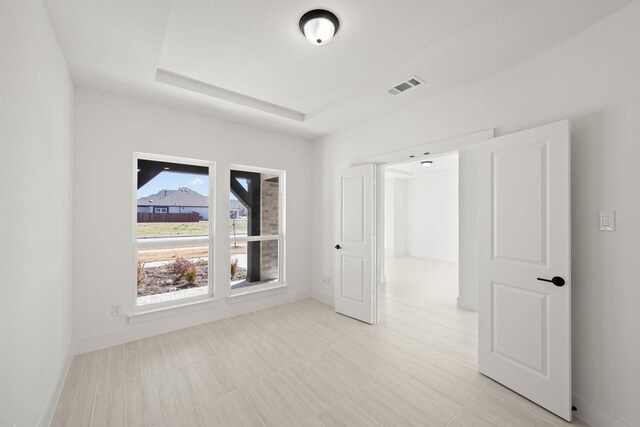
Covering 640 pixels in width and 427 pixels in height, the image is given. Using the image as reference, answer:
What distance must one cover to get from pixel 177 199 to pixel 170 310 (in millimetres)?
1402

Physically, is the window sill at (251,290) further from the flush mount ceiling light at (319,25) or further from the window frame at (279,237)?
the flush mount ceiling light at (319,25)

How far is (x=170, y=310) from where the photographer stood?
126 inches

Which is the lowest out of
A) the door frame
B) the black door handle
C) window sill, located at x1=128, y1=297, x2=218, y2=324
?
window sill, located at x1=128, y1=297, x2=218, y2=324

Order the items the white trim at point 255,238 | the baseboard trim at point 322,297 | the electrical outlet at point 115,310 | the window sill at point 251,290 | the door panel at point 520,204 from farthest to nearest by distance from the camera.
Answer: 1. the baseboard trim at point 322,297
2. the white trim at point 255,238
3. the window sill at point 251,290
4. the electrical outlet at point 115,310
5. the door panel at point 520,204

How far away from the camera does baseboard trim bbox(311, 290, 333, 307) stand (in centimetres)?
425

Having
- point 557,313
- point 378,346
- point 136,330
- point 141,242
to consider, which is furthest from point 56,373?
point 557,313

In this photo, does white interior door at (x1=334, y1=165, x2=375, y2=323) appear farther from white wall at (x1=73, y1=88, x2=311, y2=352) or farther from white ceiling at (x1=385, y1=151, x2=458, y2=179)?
white ceiling at (x1=385, y1=151, x2=458, y2=179)

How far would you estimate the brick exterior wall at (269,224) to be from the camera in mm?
4277

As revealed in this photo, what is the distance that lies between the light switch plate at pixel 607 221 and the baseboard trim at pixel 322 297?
10.8 ft

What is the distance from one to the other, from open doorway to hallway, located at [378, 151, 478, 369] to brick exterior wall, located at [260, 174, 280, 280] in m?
1.81

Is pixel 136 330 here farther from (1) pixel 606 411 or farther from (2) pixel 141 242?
(1) pixel 606 411

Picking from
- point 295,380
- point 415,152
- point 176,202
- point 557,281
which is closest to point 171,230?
point 176,202

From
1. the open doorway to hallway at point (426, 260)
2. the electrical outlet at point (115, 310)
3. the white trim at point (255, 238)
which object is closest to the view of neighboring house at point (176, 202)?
the white trim at point (255, 238)

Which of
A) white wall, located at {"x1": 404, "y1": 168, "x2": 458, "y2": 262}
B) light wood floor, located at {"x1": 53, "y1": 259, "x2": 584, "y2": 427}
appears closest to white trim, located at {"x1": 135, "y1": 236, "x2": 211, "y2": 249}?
light wood floor, located at {"x1": 53, "y1": 259, "x2": 584, "y2": 427}
